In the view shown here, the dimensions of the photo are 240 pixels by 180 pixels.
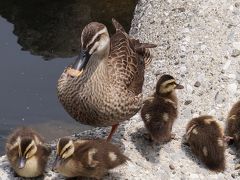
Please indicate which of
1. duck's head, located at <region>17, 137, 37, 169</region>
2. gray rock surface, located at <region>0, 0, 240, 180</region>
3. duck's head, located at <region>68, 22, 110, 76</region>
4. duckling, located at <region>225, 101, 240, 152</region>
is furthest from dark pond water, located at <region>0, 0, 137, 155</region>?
duck's head, located at <region>68, 22, 110, 76</region>

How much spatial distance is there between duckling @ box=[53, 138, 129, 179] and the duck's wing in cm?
57

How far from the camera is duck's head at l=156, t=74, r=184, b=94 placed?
19.6ft

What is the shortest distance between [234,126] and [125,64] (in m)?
0.96

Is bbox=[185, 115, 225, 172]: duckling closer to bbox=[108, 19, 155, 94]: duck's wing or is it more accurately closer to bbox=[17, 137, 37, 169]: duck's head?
bbox=[108, 19, 155, 94]: duck's wing

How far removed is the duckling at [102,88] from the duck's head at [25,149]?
47cm

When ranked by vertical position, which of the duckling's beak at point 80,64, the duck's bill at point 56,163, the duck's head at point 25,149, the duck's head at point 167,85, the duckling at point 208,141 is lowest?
the duckling at point 208,141

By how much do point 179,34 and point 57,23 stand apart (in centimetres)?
192

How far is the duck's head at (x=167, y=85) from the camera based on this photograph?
5.96m

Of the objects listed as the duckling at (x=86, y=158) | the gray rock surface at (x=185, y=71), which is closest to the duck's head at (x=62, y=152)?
the duckling at (x=86, y=158)

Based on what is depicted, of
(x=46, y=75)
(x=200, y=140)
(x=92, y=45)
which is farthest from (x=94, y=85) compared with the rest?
(x=46, y=75)

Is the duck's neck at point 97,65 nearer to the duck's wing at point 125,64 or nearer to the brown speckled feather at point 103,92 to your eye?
the brown speckled feather at point 103,92

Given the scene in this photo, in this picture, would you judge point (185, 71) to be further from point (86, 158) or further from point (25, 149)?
point (25, 149)

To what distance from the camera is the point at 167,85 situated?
596 cm

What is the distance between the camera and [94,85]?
552 cm
